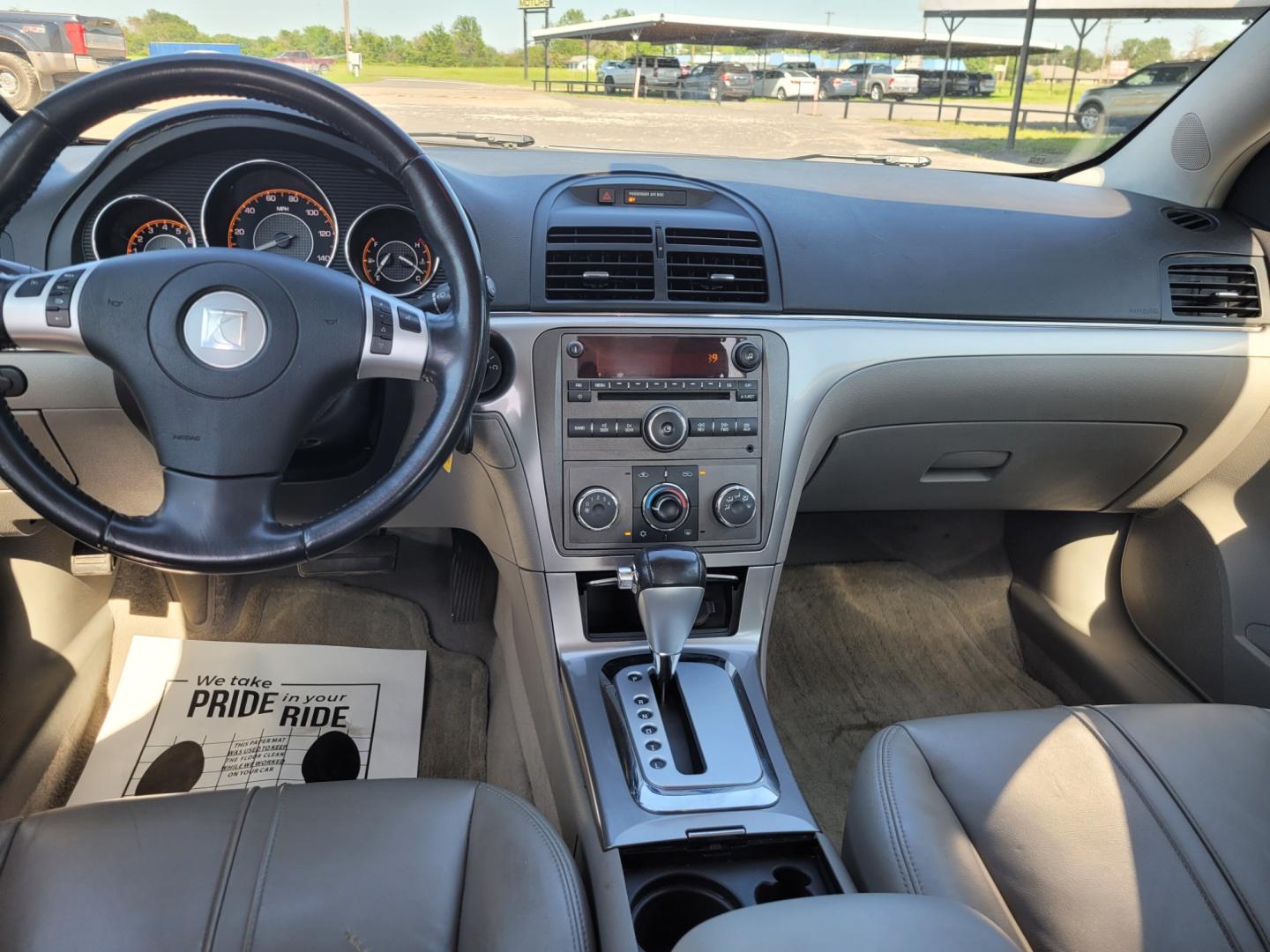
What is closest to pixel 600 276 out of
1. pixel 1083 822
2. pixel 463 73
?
pixel 463 73

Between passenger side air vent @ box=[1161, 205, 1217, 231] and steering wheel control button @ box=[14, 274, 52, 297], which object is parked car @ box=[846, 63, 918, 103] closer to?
passenger side air vent @ box=[1161, 205, 1217, 231]

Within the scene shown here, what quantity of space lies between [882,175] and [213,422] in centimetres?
145

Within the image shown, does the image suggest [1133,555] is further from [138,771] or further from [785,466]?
[138,771]

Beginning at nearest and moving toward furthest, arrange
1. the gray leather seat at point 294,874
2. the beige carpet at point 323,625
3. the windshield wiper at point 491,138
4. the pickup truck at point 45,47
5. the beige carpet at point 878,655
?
the gray leather seat at point 294,874, the pickup truck at point 45,47, the windshield wiper at point 491,138, the beige carpet at point 323,625, the beige carpet at point 878,655

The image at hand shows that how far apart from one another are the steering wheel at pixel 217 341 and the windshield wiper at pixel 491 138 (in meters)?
0.74

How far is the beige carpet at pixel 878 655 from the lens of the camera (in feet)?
7.28

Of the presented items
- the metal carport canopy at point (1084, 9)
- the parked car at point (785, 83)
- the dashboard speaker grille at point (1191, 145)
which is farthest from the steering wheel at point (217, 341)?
the dashboard speaker grille at point (1191, 145)

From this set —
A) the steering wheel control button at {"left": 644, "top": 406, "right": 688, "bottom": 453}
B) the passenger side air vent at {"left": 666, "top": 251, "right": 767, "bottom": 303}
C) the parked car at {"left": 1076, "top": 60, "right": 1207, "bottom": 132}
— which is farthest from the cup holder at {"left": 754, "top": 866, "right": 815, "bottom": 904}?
the parked car at {"left": 1076, "top": 60, "right": 1207, "bottom": 132}

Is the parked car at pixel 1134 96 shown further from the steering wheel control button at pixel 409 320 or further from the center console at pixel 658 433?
the steering wheel control button at pixel 409 320

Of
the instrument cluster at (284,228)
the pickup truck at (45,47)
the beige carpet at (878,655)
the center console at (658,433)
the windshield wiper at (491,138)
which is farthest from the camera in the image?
the beige carpet at (878,655)

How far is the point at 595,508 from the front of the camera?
1.57m

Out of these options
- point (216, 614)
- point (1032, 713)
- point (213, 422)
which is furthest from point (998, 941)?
point (216, 614)

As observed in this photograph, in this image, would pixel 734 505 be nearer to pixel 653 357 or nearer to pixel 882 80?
pixel 653 357

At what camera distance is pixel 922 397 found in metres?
1.78
